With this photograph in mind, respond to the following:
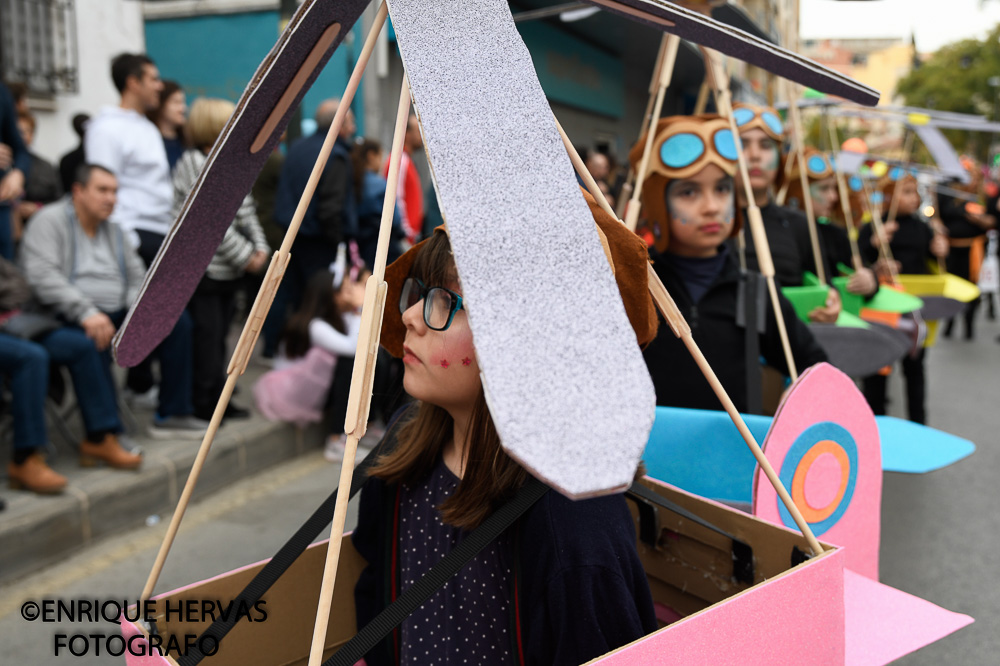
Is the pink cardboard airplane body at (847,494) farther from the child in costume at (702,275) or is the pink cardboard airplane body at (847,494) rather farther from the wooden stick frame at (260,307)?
the wooden stick frame at (260,307)

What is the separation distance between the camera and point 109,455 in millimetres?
3857

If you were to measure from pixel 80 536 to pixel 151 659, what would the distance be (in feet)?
8.74

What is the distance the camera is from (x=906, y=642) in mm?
1448

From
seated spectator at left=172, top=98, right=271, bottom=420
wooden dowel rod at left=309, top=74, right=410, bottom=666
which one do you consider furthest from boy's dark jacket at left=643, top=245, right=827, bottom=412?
seated spectator at left=172, top=98, right=271, bottom=420

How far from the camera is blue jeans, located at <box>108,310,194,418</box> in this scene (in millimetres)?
4395

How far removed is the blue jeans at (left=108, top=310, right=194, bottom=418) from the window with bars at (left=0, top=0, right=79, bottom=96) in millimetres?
3341

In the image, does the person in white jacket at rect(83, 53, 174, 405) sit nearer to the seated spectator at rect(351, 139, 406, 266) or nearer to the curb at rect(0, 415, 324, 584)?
the curb at rect(0, 415, 324, 584)

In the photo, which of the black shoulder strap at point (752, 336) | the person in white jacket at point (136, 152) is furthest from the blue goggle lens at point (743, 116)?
the person in white jacket at point (136, 152)

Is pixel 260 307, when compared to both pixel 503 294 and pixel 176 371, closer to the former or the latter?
pixel 503 294

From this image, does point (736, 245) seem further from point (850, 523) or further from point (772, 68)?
point (772, 68)

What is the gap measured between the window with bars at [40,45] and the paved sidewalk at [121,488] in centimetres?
344

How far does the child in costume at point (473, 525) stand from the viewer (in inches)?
48.4

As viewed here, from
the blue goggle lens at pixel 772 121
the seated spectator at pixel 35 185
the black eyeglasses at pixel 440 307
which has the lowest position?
the black eyeglasses at pixel 440 307

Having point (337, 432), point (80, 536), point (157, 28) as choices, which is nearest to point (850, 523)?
point (80, 536)
